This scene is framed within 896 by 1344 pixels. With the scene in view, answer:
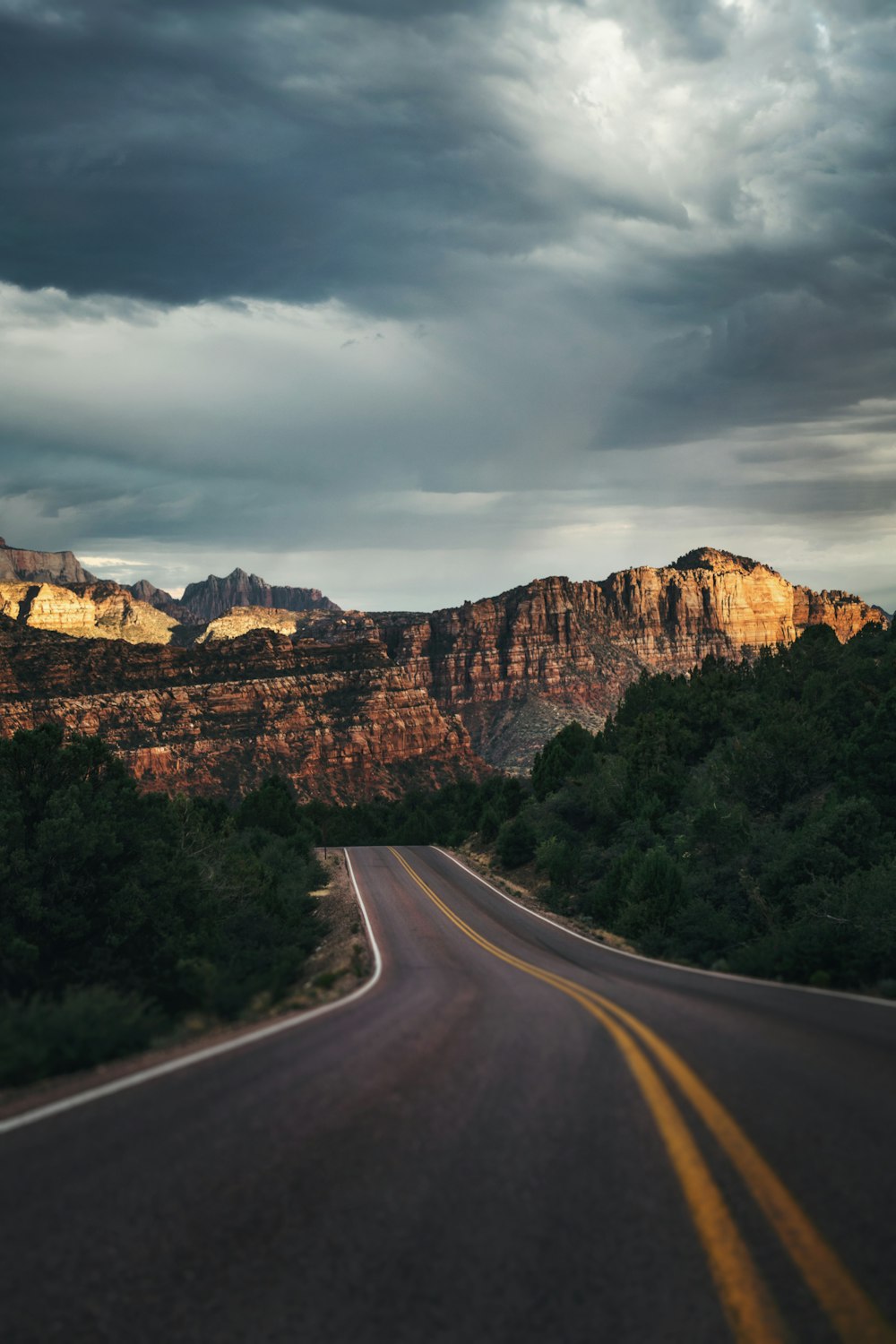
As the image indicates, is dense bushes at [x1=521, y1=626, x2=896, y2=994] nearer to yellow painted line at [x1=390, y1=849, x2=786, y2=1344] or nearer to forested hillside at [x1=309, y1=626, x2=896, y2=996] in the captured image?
forested hillside at [x1=309, y1=626, x2=896, y2=996]

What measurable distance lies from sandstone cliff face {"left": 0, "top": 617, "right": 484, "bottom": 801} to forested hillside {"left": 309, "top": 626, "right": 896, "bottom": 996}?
243 feet

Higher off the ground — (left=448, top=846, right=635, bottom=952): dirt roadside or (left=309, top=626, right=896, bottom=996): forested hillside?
(left=309, top=626, right=896, bottom=996): forested hillside

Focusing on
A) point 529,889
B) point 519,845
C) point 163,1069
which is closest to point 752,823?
point 529,889

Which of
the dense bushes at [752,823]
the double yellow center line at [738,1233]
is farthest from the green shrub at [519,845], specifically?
the double yellow center line at [738,1233]

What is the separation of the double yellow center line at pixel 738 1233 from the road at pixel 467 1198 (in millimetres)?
14

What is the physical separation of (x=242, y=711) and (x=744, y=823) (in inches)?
5139

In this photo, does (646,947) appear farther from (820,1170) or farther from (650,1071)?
(820,1170)

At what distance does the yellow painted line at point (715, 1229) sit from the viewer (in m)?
3.24

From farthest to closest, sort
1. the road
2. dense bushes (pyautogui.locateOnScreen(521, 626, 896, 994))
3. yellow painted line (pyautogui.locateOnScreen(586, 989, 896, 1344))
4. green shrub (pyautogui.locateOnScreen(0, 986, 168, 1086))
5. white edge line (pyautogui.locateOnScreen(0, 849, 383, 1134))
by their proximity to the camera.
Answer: dense bushes (pyautogui.locateOnScreen(521, 626, 896, 994))
green shrub (pyautogui.locateOnScreen(0, 986, 168, 1086))
white edge line (pyautogui.locateOnScreen(0, 849, 383, 1134))
the road
yellow painted line (pyautogui.locateOnScreen(586, 989, 896, 1344))

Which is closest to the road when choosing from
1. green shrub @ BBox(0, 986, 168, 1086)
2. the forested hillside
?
green shrub @ BBox(0, 986, 168, 1086)

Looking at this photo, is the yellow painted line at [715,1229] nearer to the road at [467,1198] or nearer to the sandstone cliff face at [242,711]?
the road at [467,1198]

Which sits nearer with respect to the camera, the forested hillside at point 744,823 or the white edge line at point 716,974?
the white edge line at point 716,974

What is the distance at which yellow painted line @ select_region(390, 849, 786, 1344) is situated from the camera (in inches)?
128

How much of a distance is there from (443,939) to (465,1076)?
20.5m
